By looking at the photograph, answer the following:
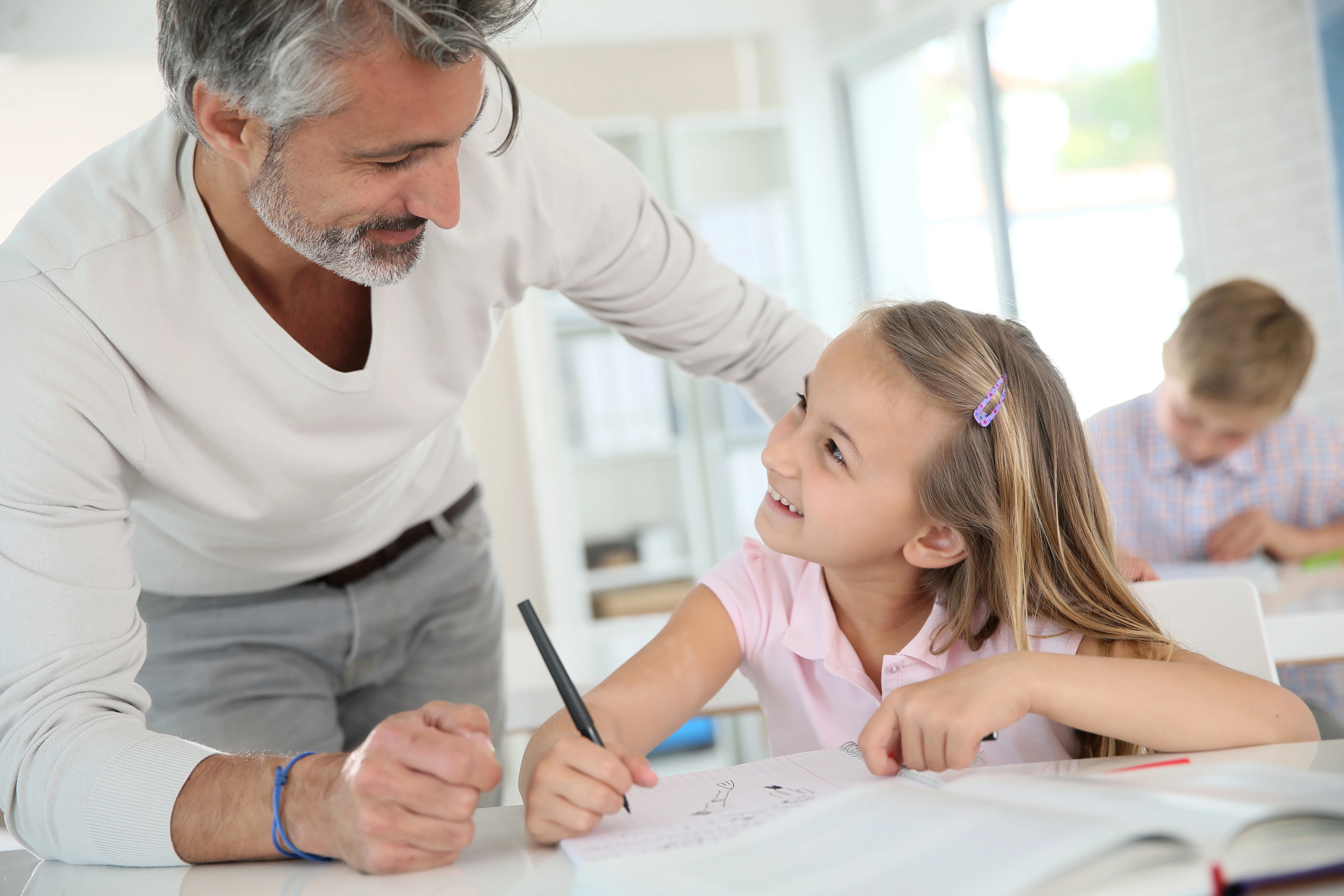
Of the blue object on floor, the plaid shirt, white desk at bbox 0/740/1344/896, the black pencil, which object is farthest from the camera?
the blue object on floor

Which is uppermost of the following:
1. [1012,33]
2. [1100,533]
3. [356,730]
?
[1012,33]

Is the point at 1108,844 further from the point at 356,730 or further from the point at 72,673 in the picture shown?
the point at 356,730

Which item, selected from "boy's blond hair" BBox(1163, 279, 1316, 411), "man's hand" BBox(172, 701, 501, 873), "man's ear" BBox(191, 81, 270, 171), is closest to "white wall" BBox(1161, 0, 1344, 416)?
"boy's blond hair" BBox(1163, 279, 1316, 411)

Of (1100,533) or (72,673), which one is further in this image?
(1100,533)

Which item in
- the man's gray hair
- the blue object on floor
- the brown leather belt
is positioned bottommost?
the blue object on floor

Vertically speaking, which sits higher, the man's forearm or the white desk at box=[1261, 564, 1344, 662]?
the man's forearm

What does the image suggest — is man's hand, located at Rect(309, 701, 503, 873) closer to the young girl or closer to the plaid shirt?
the young girl

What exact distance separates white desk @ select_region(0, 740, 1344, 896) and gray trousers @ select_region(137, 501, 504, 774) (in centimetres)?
42

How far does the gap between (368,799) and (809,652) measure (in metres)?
0.52

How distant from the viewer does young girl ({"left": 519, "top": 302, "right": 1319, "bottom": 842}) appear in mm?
1062

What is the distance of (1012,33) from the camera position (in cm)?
408

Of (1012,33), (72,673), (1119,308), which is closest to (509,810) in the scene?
(72,673)

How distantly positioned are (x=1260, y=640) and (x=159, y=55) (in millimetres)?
1253

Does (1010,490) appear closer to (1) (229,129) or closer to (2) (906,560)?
(2) (906,560)
